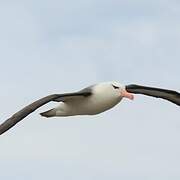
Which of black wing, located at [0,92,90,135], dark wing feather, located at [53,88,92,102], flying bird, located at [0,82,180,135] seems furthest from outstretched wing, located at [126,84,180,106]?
black wing, located at [0,92,90,135]

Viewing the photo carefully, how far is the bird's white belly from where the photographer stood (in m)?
27.5

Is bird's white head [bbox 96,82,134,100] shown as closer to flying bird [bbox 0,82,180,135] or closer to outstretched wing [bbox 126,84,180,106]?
flying bird [bbox 0,82,180,135]

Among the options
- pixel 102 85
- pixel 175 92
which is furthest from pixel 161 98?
pixel 102 85

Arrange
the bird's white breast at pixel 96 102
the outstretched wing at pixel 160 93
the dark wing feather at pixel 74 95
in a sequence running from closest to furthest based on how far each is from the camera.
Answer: the bird's white breast at pixel 96 102, the dark wing feather at pixel 74 95, the outstretched wing at pixel 160 93

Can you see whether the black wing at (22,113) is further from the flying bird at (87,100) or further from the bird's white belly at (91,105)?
the bird's white belly at (91,105)

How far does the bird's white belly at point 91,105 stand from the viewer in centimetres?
2752

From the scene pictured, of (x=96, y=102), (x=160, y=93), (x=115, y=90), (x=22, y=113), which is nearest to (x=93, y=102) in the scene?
(x=96, y=102)

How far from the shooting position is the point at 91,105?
90.8 ft

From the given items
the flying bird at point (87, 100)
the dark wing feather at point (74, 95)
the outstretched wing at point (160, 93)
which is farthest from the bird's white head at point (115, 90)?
the outstretched wing at point (160, 93)

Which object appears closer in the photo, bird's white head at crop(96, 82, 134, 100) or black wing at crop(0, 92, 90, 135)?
black wing at crop(0, 92, 90, 135)

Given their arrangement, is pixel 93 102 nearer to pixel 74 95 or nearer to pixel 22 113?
pixel 74 95

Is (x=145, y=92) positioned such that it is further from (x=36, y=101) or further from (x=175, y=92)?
(x=36, y=101)

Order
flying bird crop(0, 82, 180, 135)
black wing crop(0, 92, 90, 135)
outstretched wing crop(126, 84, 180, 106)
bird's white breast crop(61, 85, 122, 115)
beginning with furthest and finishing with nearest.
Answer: outstretched wing crop(126, 84, 180, 106) < bird's white breast crop(61, 85, 122, 115) < flying bird crop(0, 82, 180, 135) < black wing crop(0, 92, 90, 135)

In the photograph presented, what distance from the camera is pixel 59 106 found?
93.6 feet
